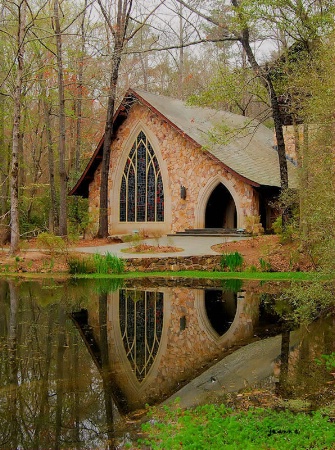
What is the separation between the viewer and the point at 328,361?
6.36 meters

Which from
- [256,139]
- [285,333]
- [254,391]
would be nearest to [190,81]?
[256,139]

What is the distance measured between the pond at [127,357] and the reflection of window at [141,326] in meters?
0.02

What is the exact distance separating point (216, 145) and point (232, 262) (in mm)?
7855

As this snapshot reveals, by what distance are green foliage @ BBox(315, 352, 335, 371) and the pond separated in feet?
0.47

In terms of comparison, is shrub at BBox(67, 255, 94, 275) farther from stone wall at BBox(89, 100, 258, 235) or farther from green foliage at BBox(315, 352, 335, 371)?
green foliage at BBox(315, 352, 335, 371)

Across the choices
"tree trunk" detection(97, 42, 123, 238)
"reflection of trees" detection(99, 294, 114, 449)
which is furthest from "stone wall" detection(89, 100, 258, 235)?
"reflection of trees" detection(99, 294, 114, 449)

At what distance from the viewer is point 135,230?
22.0 metres

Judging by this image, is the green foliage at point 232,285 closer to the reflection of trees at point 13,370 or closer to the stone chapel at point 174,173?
the reflection of trees at point 13,370

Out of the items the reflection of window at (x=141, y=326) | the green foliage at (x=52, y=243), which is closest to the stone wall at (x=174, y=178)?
the green foliage at (x=52, y=243)

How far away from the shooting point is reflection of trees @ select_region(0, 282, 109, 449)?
4491mm

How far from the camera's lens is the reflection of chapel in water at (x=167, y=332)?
5.93 metres

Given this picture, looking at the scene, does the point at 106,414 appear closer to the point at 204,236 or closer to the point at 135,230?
the point at 204,236

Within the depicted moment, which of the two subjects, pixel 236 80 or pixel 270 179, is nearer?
pixel 236 80

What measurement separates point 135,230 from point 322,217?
15.2 meters
